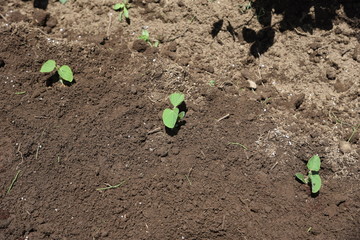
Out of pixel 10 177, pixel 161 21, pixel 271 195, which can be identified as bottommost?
pixel 10 177

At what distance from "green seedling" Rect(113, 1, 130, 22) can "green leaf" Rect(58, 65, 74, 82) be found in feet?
1.78

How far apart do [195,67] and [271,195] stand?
107 centimetres

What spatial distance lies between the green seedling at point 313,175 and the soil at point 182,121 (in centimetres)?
6

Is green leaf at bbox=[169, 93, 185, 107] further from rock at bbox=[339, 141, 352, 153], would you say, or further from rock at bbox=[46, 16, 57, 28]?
rock at bbox=[339, 141, 352, 153]

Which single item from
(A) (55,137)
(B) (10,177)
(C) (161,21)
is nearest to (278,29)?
(C) (161,21)

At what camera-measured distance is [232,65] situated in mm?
2689

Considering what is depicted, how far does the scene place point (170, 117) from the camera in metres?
2.46

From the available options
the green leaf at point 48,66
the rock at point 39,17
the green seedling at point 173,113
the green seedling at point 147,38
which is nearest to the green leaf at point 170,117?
the green seedling at point 173,113

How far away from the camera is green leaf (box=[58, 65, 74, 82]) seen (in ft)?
8.36

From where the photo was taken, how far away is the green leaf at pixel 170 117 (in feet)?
8.03

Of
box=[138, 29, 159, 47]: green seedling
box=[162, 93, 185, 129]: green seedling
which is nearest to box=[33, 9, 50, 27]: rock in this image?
box=[138, 29, 159, 47]: green seedling

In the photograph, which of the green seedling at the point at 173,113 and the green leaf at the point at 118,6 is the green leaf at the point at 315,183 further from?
the green leaf at the point at 118,6

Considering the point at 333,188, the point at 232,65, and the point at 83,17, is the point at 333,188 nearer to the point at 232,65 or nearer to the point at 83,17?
the point at 232,65

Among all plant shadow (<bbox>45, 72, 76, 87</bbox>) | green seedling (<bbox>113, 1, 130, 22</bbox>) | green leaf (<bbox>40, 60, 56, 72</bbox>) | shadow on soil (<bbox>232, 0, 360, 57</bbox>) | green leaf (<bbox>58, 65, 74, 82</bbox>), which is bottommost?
plant shadow (<bbox>45, 72, 76, 87</bbox>)
